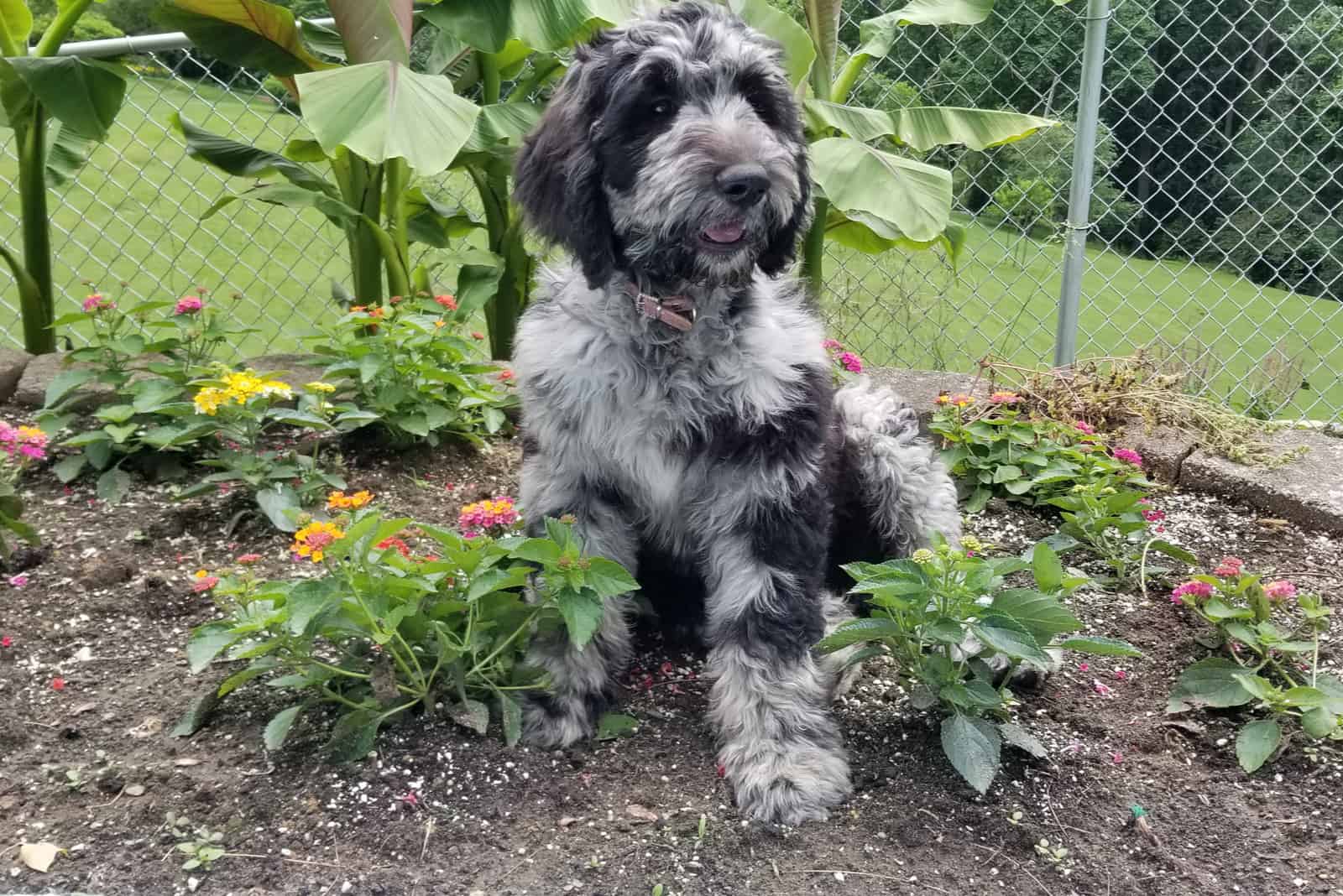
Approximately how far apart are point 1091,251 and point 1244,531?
3185 millimetres

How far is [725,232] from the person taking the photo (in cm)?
265

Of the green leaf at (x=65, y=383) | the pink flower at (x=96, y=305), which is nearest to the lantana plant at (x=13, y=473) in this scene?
the green leaf at (x=65, y=383)

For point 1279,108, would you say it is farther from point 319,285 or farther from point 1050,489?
point 319,285

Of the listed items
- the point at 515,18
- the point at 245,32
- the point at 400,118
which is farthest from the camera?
the point at 245,32

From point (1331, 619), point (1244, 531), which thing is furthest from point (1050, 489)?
point (1331, 619)

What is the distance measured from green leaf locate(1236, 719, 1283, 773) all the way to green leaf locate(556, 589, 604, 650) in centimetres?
170

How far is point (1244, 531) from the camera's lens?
14.1 feet

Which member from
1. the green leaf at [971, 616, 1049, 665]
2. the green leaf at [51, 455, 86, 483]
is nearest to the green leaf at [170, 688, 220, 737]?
the green leaf at [51, 455, 86, 483]

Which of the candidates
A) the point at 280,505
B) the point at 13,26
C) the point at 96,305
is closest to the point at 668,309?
the point at 280,505

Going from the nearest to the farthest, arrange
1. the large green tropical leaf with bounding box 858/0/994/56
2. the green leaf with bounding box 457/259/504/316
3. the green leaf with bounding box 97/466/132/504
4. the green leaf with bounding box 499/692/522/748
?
1. the green leaf with bounding box 499/692/522/748
2. the green leaf with bounding box 97/466/132/504
3. the green leaf with bounding box 457/259/504/316
4. the large green tropical leaf with bounding box 858/0/994/56

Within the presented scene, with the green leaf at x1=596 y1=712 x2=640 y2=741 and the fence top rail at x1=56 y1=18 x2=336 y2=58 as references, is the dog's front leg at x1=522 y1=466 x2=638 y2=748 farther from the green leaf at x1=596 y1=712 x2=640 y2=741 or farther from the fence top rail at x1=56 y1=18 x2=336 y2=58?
the fence top rail at x1=56 y1=18 x2=336 y2=58

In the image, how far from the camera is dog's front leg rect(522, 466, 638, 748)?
293 centimetres

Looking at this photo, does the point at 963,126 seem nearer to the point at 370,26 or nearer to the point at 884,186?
the point at 884,186

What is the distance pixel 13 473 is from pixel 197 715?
1.41 m
